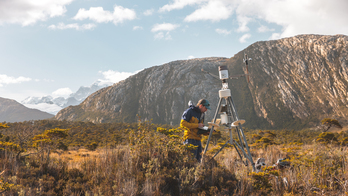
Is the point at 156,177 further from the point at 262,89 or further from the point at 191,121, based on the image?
the point at 262,89

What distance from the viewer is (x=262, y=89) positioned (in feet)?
283

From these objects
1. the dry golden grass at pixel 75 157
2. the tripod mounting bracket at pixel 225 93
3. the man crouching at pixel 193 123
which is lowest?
the dry golden grass at pixel 75 157

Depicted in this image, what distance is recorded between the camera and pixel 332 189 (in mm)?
2908

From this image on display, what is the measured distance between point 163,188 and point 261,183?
1.54 metres

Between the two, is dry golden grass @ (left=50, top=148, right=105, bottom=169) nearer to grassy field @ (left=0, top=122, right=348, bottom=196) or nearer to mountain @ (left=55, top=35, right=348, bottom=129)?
grassy field @ (left=0, top=122, right=348, bottom=196)

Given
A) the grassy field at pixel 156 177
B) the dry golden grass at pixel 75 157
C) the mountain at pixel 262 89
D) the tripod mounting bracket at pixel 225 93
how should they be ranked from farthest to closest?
the mountain at pixel 262 89 < the tripod mounting bracket at pixel 225 93 < the dry golden grass at pixel 75 157 < the grassy field at pixel 156 177

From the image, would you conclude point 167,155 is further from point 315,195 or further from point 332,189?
point 332,189

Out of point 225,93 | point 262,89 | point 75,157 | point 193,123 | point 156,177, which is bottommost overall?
point 75,157

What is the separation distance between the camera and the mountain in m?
67.6

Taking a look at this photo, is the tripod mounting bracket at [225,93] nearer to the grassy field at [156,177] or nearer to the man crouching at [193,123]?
the man crouching at [193,123]

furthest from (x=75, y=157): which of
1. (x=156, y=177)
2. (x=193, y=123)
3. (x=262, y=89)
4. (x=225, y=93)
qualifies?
(x=262, y=89)

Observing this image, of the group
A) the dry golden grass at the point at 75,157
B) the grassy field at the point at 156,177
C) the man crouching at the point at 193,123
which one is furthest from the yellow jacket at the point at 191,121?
the dry golden grass at the point at 75,157

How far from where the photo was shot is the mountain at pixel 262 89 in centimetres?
6756

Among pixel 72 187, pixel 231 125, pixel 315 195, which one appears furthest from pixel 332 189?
pixel 72 187
